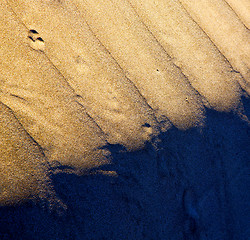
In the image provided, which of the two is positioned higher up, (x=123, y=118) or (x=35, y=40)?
(x=35, y=40)

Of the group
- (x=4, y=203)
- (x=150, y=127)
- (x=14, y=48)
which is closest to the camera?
(x=4, y=203)

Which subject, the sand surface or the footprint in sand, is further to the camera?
the footprint in sand

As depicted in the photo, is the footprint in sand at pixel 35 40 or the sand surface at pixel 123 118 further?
the footprint in sand at pixel 35 40

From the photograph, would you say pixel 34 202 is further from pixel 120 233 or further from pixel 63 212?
pixel 120 233

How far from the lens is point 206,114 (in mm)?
2029

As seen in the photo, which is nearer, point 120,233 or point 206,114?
point 120,233

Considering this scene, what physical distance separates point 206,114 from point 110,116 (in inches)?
37.1

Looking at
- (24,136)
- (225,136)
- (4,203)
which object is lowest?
(4,203)

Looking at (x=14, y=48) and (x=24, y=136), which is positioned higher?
(x=14, y=48)

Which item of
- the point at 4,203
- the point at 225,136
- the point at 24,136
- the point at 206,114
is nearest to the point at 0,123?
the point at 24,136

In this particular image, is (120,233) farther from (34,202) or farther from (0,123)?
(0,123)

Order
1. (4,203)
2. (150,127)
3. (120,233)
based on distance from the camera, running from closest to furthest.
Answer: (4,203)
(120,233)
(150,127)

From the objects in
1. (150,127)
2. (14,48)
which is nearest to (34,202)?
(150,127)

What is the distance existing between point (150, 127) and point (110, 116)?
0.37m
